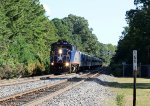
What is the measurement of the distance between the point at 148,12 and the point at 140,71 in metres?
8.87

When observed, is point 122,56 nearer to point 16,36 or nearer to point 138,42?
point 138,42

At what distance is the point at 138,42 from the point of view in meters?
73.3

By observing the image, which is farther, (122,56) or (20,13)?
(122,56)

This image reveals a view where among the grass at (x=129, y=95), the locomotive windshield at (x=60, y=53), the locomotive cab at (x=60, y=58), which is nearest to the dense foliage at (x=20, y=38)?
the locomotive cab at (x=60, y=58)

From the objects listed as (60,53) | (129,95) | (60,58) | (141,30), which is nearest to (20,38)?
(60,53)

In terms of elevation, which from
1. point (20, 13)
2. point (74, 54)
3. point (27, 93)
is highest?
point (20, 13)

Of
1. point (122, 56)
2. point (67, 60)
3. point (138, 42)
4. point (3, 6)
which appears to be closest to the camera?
point (67, 60)

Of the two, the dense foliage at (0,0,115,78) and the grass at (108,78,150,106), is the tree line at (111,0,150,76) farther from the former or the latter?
the grass at (108,78,150,106)

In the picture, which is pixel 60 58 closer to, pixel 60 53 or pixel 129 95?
pixel 60 53

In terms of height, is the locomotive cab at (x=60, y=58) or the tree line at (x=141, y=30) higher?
the tree line at (x=141, y=30)

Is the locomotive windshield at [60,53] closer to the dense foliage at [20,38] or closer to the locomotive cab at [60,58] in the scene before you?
the locomotive cab at [60,58]

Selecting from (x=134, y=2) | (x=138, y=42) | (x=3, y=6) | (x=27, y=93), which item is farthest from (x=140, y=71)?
(x=27, y=93)

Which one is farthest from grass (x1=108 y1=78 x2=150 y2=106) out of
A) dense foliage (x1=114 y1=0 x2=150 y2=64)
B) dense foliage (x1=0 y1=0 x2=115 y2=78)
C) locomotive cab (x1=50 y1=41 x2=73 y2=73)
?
dense foliage (x1=114 y1=0 x2=150 y2=64)

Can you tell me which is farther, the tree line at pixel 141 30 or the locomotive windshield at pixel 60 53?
the tree line at pixel 141 30
